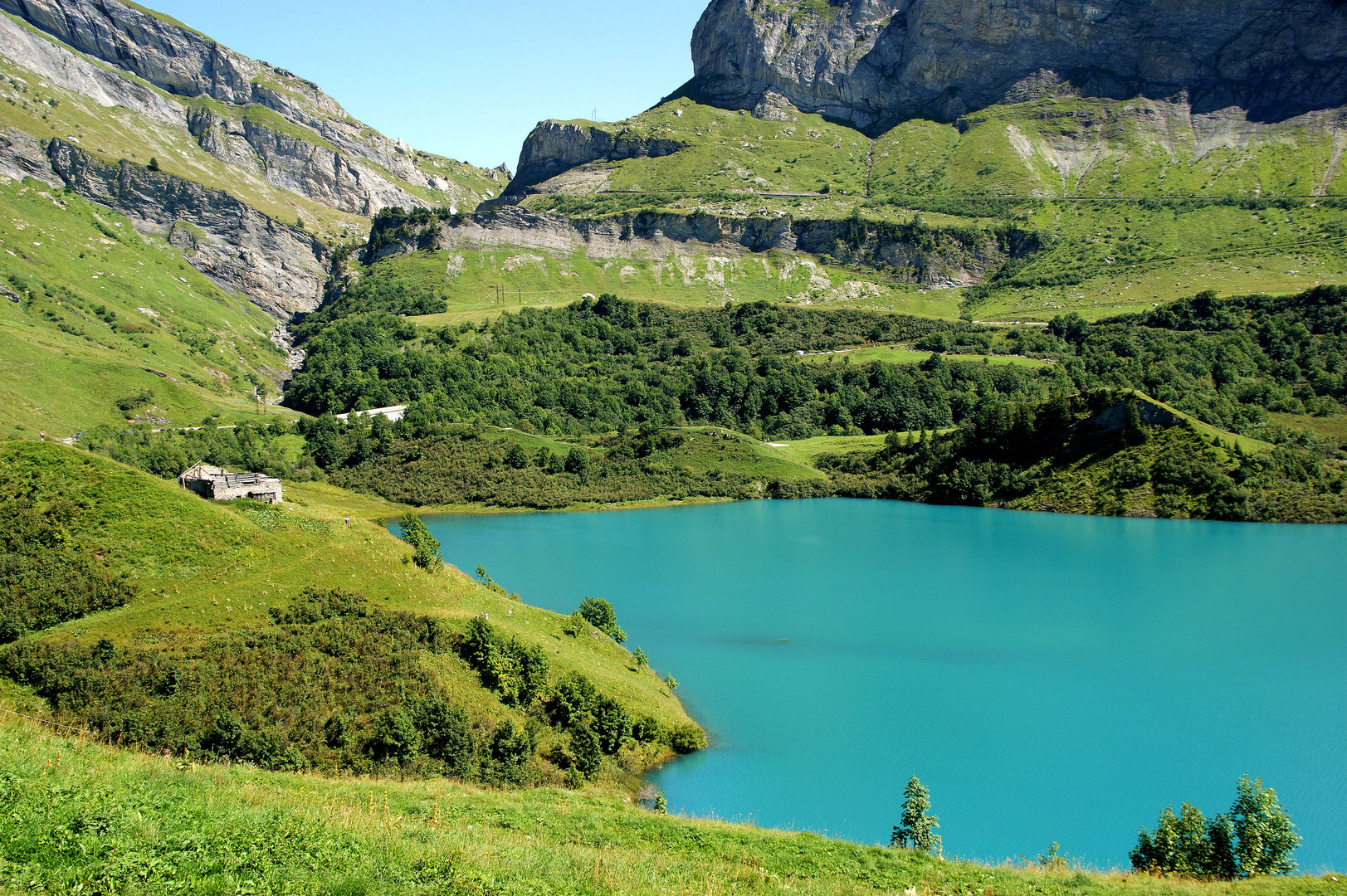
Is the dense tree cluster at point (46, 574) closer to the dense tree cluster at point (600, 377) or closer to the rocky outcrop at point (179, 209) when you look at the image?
the dense tree cluster at point (600, 377)

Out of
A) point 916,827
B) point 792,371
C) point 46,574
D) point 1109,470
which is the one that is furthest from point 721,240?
point 916,827

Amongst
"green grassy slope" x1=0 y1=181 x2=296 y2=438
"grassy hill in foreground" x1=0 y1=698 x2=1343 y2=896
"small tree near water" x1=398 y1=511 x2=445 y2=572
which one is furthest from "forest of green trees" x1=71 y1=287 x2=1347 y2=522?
"grassy hill in foreground" x1=0 y1=698 x2=1343 y2=896

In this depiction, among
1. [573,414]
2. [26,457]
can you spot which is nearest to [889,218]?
[573,414]

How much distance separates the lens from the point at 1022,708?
35.1m

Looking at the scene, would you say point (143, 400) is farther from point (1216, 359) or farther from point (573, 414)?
point (1216, 359)

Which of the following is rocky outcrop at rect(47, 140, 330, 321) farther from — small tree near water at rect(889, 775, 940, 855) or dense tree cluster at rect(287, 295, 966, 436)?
small tree near water at rect(889, 775, 940, 855)

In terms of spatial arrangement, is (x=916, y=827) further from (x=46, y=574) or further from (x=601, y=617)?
(x=46, y=574)

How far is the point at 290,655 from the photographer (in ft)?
87.3

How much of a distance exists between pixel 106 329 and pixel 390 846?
14340cm

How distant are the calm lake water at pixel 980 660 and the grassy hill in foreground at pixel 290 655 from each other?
184 inches

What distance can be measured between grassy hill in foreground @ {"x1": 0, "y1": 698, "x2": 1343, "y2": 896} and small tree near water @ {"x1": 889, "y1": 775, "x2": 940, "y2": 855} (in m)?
1.75

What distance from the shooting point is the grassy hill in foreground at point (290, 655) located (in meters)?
23.4

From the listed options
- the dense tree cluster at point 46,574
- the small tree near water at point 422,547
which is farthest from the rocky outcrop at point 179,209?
the dense tree cluster at point 46,574

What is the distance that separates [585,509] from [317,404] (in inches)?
2304
